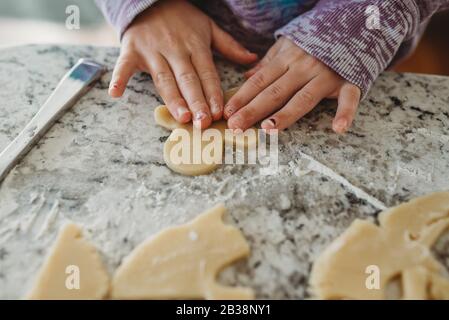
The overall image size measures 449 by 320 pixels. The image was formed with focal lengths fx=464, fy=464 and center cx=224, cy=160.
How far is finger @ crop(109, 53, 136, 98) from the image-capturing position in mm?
755

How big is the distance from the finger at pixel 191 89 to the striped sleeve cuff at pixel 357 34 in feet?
0.59

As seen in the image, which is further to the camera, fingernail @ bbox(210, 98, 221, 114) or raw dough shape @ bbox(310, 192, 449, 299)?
fingernail @ bbox(210, 98, 221, 114)

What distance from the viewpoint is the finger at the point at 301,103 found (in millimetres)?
710

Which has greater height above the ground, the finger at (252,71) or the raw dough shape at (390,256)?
the finger at (252,71)

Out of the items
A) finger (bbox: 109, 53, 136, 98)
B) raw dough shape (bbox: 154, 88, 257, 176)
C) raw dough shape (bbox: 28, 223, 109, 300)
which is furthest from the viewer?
finger (bbox: 109, 53, 136, 98)

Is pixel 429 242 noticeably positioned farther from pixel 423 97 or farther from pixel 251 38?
pixel 251 38

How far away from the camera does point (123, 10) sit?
83cm

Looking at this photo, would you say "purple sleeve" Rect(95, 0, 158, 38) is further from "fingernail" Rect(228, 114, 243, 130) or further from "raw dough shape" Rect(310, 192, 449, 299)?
"raw dough shape" Rect(310, 192, 449, 299)

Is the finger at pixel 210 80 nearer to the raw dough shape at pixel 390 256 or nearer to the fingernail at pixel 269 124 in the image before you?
the fingernail at pixel 269 124

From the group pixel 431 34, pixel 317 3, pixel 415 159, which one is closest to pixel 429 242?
pixel 415 159

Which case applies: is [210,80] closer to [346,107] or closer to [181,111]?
[181,111]
